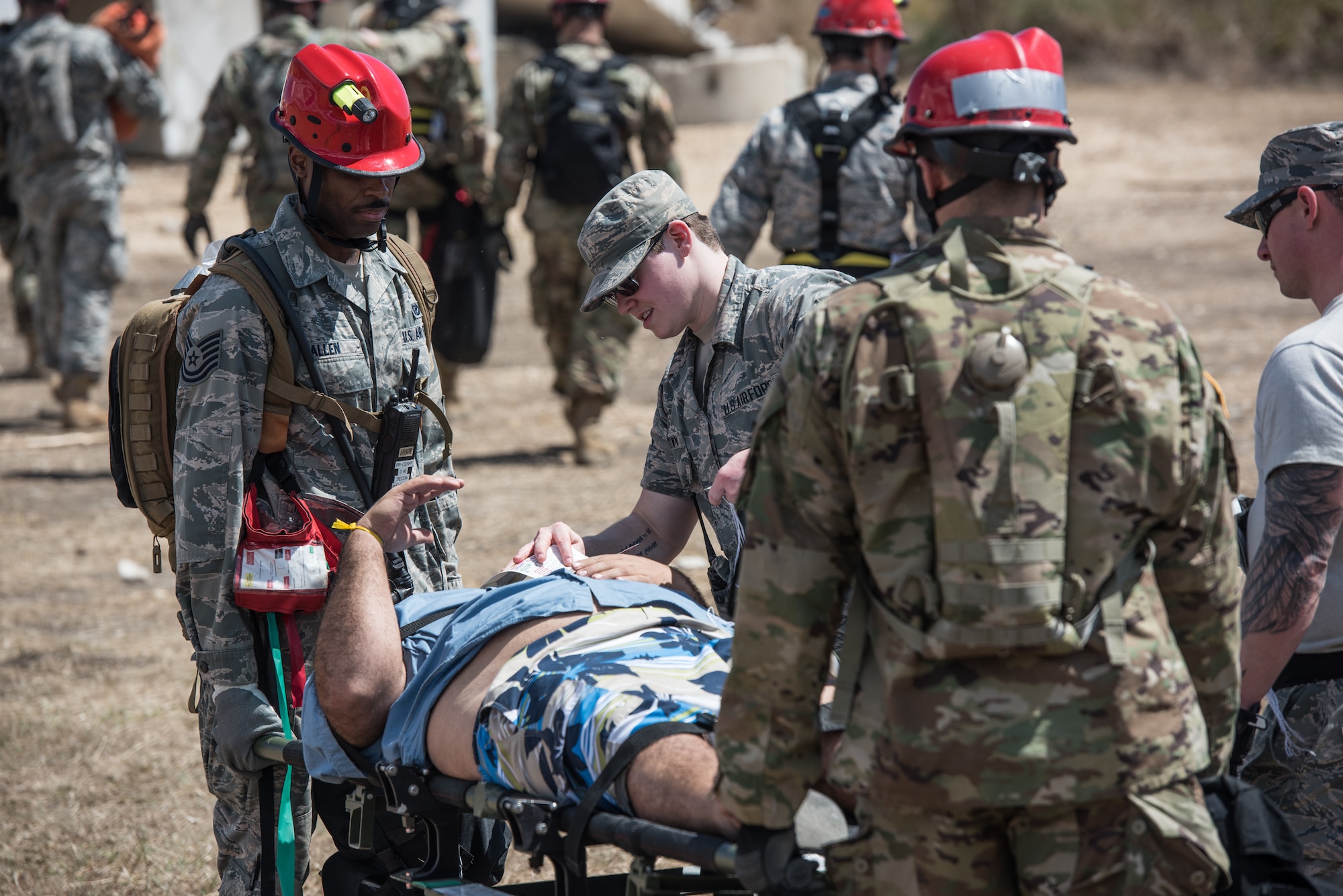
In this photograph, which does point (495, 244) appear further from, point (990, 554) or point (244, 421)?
point (990, 554)

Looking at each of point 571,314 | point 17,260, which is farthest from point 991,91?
point 17,260

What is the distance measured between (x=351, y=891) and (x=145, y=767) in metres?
2.22

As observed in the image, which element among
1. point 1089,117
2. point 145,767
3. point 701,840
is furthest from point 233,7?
point 701,840

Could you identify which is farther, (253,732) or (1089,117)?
(1089,117)

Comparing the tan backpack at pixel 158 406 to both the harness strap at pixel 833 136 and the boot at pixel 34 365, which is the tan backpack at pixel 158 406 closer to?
the harness strap at pixel 833 136

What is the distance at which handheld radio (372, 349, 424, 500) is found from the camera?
3.41m

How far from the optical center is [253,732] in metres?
3.19

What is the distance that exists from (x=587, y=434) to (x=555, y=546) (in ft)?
17.3

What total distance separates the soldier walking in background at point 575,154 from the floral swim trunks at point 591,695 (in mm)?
4723

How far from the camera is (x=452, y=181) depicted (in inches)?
335

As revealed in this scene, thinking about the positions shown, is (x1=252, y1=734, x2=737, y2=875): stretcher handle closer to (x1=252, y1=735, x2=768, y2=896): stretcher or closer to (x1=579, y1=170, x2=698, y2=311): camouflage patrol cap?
(x1=252, y1=735, x2=768, y2=896): stretcher

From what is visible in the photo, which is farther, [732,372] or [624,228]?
[732,372]

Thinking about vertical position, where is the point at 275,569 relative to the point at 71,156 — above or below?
below

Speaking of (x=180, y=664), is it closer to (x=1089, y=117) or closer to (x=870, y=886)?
(x=870, y=886)
